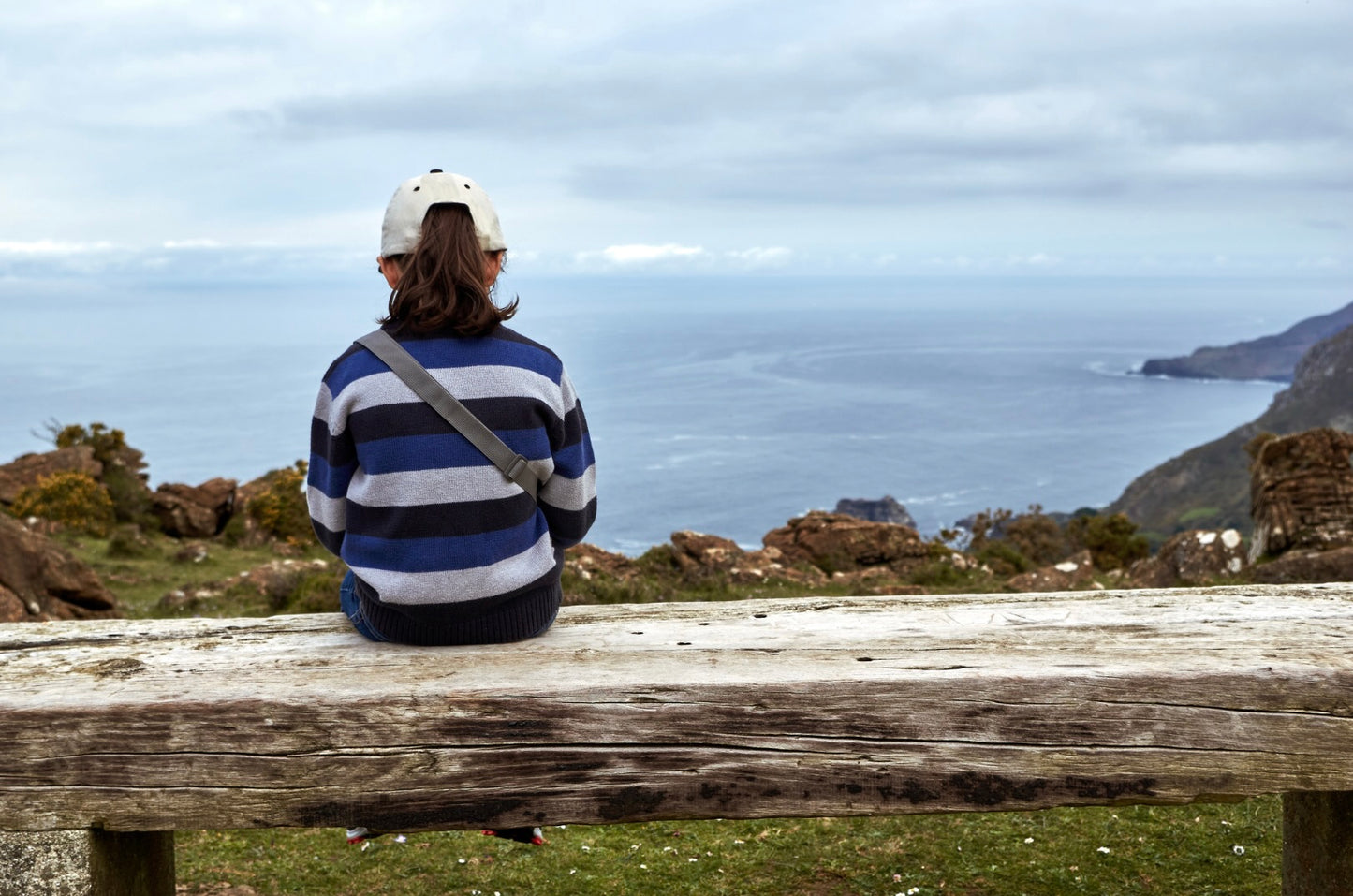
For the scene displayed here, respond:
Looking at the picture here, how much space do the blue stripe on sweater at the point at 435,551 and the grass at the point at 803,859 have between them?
2321mm

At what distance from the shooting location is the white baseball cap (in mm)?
3324

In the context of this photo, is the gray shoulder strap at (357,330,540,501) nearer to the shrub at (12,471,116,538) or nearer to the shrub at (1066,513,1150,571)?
the shrub at (1066,513,1150,571)

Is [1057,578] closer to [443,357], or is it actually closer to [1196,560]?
[1196,560]

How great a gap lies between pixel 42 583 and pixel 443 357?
12200 mm

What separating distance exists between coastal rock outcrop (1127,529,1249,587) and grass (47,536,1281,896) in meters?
10.8

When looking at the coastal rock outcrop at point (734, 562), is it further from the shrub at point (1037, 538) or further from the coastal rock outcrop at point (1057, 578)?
the shrub at point (1037, 538)

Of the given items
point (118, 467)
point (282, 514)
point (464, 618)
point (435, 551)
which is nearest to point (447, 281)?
point (435, 551)

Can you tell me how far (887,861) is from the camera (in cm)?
519

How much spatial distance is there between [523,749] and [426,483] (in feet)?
2.80

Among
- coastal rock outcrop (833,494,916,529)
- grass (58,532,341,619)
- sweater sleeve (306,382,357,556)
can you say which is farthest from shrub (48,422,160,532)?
coastal rock outcrop (833,494,916,529)

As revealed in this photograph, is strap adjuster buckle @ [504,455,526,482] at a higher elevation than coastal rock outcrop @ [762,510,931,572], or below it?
higher

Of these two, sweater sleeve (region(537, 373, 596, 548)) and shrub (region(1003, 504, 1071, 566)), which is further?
shrub (region(1003, 504, 1071, 566))

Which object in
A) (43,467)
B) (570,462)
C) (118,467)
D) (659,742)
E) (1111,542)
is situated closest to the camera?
(659,742)

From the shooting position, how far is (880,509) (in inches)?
2376
